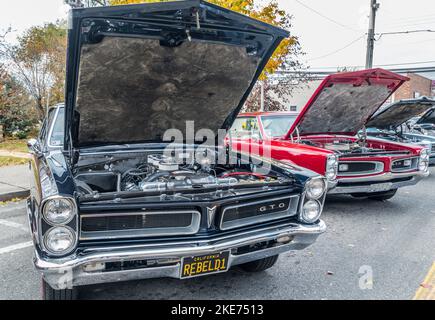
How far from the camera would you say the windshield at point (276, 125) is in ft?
20.0

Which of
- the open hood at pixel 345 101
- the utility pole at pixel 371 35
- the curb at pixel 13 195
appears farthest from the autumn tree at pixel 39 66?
the utility pole at pixel 371 35

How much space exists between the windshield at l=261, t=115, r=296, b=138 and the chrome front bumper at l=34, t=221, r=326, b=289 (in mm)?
3478

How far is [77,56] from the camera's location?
8.61 feet

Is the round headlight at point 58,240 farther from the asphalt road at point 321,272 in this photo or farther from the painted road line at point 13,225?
the painted road line at point 13,225

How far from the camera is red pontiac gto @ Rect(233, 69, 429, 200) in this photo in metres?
5.00

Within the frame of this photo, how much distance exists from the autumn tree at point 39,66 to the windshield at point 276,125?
397 inches

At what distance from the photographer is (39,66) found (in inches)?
566

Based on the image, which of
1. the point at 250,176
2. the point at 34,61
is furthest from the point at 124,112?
the point at 34,61

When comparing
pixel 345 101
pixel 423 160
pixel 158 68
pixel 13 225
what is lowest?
pixel 13 225

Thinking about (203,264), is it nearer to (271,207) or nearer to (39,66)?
(271,207)

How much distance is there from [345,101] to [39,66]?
42.2ft

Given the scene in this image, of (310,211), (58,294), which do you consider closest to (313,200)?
(310,211)

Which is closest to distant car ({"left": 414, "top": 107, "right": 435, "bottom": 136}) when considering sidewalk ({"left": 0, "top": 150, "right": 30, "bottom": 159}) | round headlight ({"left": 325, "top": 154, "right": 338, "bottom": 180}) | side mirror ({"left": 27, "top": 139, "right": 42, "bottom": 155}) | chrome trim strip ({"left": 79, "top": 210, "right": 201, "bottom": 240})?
round headlight ({"left": 325, "top": 154, "right": 338, "bottom": 180})
